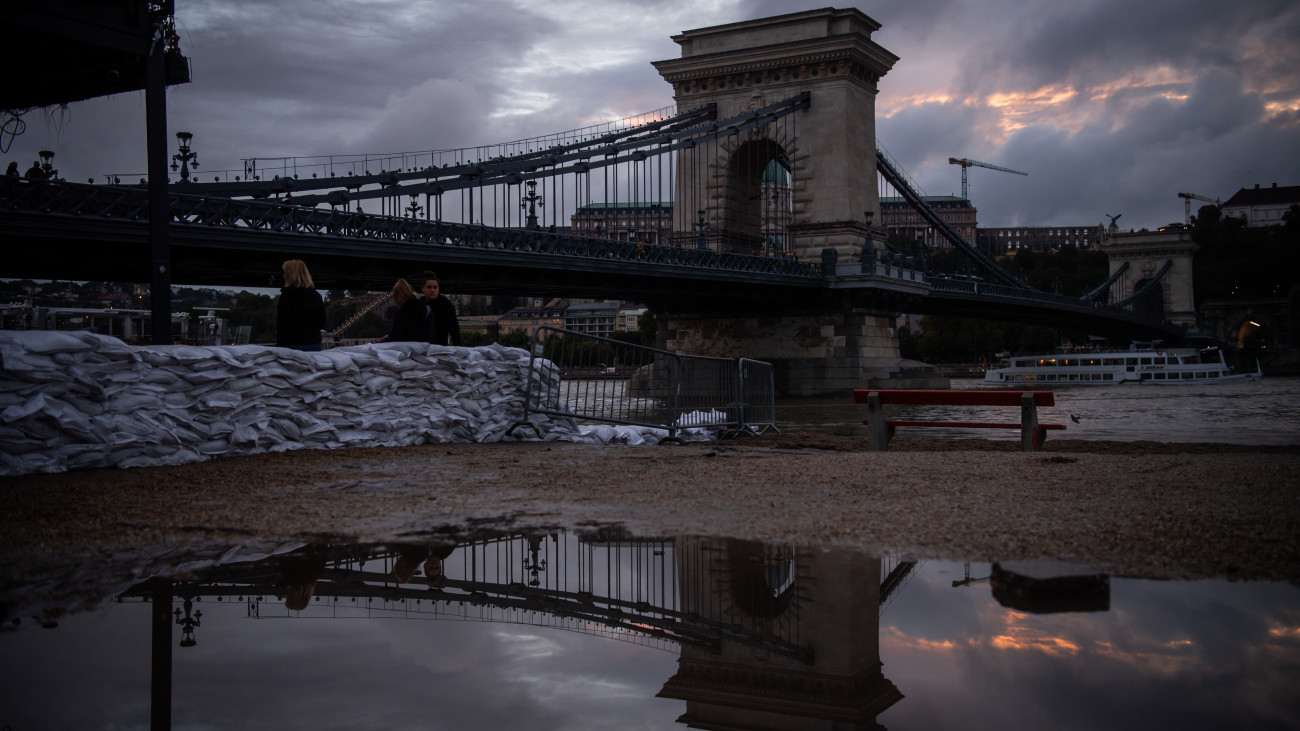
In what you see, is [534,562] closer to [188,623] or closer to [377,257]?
[188,623]

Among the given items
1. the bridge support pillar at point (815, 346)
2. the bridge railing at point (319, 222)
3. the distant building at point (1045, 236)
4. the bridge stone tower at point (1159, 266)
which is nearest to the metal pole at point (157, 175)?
the bridge railing at point (319, 222)

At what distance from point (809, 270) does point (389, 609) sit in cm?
3217

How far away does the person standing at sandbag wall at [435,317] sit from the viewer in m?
8.75

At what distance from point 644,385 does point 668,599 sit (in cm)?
674

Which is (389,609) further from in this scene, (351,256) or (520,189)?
(520,189)

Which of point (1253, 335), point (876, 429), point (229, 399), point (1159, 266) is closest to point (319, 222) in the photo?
point (229, 399)

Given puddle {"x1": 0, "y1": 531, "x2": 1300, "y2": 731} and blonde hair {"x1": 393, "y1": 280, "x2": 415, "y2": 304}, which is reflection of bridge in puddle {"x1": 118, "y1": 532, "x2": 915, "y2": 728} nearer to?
puddle {"x1": 0, "y1": 531, "x2": 1300, "y2": 731}

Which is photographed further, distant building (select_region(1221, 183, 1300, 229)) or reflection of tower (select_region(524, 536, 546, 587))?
distant building (select_region(1221, 183, 1300, 229))

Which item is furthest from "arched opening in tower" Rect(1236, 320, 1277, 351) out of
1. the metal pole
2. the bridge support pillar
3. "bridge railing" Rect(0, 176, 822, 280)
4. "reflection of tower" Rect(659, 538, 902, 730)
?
"reflection of tower" Rect(659, 538, 902, 730)

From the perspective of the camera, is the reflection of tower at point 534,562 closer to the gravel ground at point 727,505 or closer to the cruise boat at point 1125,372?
the gravel ground at point 727,505

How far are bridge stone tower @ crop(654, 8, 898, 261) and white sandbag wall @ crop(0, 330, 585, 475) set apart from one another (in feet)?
95.0

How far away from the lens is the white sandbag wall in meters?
5.81

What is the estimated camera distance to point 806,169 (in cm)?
3712

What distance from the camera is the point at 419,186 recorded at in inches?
959
